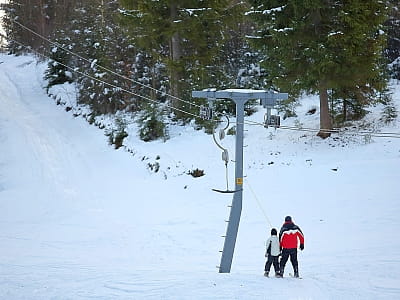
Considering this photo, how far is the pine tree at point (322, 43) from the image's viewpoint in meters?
16.8

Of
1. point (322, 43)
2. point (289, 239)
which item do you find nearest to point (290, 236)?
point (289, 239)

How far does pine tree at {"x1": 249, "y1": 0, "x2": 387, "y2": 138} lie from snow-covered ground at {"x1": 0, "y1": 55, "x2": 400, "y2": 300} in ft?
8.49

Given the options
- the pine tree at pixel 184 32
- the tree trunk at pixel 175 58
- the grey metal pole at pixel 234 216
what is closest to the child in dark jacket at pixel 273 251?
A: the grey metal pole at pixel 234 216

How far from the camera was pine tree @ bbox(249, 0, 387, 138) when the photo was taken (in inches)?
663

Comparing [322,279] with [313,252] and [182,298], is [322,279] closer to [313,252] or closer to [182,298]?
[313,252]

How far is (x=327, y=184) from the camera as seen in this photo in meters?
16.0

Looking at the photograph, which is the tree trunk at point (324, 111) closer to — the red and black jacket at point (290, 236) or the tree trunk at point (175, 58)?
the tree trunk at point (175, 58)

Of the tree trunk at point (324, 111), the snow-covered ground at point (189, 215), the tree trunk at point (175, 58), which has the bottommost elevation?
the snow-covered ground at point (189, 215)

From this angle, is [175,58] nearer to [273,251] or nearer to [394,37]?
[394,37]

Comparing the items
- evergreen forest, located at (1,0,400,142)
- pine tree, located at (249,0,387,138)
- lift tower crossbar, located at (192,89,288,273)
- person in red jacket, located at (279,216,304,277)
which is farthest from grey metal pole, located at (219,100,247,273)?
pine tree, located at (249,0,387,138)

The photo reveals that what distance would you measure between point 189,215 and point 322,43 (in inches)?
317

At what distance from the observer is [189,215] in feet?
52.2

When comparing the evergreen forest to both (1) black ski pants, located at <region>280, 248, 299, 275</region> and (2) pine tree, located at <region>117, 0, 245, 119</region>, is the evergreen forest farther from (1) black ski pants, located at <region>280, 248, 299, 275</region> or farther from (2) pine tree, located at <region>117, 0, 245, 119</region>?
(1) black ski pants, located at <region>280, 248, 299, 275</region>

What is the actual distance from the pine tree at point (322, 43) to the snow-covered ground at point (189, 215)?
102 inches
